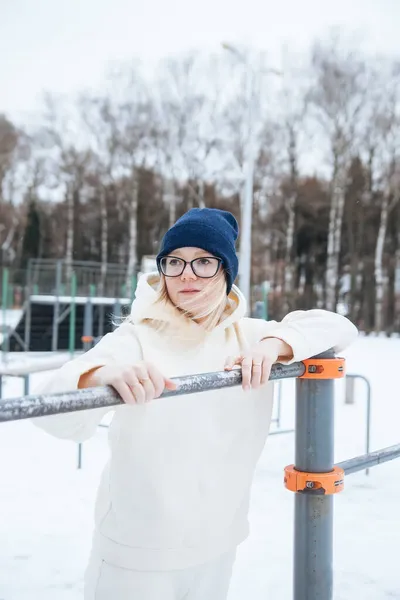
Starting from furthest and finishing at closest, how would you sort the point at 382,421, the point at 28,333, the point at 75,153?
the point at 75,153 < the point at 28,333 < the point at 382,421

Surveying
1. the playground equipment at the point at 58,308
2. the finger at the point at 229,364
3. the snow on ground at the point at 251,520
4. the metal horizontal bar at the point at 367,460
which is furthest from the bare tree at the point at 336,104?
the finger at the point at 229,364

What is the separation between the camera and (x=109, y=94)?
23922 mm

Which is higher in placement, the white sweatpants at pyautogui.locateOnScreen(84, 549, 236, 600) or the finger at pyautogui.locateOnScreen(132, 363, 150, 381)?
the finger at pyautogui.locateOnScreen(132, 363, 150, 381)

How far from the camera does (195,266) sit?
134cm

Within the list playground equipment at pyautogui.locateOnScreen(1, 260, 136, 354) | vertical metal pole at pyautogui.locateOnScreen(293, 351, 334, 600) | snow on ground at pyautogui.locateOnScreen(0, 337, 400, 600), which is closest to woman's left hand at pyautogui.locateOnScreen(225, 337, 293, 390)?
vertical metal pole at pyautogui.locateOnScreen(293, 351, 334, 600)

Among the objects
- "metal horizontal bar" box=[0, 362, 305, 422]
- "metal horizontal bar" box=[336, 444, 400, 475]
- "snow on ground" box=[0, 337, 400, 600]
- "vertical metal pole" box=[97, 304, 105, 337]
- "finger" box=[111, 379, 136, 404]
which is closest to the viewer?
"metal horizontal bar" box=[0, 362, 305, 422]

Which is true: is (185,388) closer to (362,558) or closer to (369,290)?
(362,558)

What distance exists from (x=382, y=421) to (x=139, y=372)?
227 inches

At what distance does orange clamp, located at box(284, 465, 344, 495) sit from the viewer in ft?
4.16

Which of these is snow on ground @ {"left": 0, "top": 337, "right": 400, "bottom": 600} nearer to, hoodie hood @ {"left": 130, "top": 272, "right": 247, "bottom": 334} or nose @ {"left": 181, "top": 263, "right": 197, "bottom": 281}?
hoodie hood @ {"left": 130, "top": 272, "right": 247, "bottom": 334}

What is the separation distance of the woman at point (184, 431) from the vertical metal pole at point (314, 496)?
96 millimetres

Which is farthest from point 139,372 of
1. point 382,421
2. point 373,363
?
point 373,363

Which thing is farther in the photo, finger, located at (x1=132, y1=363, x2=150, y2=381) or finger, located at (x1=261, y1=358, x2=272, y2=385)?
finger, located at (x1=261, y1=358, x2=272, y2=385)

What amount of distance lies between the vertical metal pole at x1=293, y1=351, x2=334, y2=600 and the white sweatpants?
18 cm
